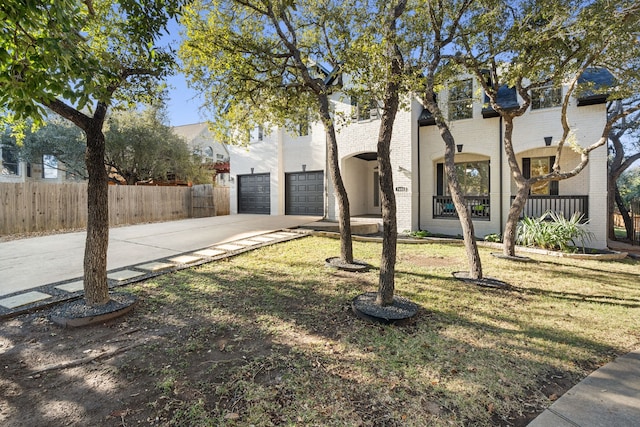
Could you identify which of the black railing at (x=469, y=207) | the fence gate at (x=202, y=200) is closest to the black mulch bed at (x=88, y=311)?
the black railing at (x=469, y=207)

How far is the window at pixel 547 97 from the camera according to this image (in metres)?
9.83

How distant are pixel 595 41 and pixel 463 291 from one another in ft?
17.3

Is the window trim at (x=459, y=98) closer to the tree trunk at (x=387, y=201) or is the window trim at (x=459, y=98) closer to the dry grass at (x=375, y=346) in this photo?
the dry grass at (x=375, y=346)

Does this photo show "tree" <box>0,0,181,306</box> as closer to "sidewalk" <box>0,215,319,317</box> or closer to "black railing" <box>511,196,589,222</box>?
"sidewalk" <box>0,215,319,317</box>

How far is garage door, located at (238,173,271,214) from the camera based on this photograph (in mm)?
15398

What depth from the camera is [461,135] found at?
1119cm

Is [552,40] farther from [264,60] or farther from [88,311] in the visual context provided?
[88,311]

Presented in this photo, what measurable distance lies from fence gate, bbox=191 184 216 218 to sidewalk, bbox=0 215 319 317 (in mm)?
5604

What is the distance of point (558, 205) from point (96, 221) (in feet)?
41.9

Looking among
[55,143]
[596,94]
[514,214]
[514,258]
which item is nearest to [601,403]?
[514,258]

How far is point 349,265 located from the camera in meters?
6.12

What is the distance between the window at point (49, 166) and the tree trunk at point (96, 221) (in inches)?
709

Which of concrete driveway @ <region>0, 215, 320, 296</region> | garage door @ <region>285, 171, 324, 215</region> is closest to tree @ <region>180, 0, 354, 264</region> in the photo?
concrete driveway @ <region>0, 215, 320, 296</region>

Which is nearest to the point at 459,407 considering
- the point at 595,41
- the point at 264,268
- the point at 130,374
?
the point at 130,374
